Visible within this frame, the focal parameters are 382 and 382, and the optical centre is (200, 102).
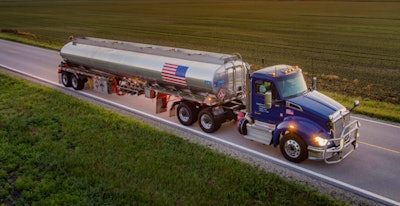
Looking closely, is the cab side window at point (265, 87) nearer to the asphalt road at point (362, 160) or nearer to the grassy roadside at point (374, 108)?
the asphalt road at point (362, 160)

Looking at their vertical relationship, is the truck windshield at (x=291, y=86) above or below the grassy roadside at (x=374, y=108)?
above

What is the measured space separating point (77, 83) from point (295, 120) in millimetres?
13067

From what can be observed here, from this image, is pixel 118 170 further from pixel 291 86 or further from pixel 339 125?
pixel 339 125

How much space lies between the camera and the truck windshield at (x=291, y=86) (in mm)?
12711

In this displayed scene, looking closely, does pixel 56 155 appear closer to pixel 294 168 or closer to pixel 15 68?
pixel 294 168

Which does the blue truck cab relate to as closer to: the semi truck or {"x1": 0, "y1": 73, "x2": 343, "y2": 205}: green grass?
the semi truck

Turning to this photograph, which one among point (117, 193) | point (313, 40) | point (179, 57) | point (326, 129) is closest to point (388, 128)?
point (326, 129)


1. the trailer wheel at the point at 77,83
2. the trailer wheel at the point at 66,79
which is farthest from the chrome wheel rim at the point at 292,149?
the trailer wheel at the point at 66,79

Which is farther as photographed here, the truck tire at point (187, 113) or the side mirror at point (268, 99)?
the truck tire at point (187, 113)

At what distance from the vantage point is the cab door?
12.7 m

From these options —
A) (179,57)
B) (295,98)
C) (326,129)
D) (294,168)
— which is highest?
(179,57)

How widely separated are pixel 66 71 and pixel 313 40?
30059 millimetres

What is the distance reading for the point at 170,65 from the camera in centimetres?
1538

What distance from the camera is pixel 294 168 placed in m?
11.9
